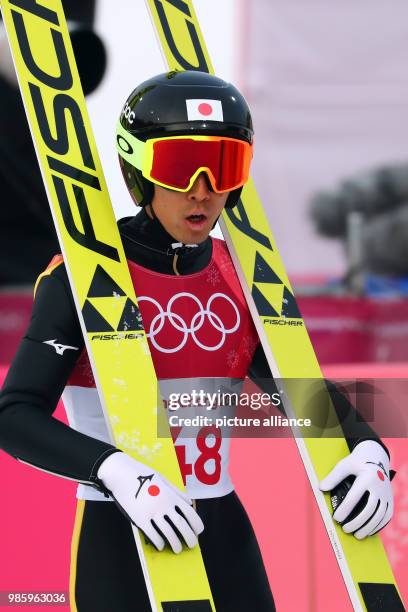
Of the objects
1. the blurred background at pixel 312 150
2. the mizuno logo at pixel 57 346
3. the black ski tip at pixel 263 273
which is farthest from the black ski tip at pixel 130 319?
the blurred background at pixel 312 150

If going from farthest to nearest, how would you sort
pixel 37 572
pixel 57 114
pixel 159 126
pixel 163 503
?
1. pixel 37 572
2. pixel 57 114
3. pixel 159 126
4. pixel 163 503

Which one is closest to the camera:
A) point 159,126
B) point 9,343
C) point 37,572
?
point 159,126

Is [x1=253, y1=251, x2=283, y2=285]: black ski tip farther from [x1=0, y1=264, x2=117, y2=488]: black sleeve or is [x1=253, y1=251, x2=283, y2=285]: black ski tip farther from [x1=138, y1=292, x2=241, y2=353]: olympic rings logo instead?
[x1=0, y1=264, x2=117, y2=488]: black sleeve

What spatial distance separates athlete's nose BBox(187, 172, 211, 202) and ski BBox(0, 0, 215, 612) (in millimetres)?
224

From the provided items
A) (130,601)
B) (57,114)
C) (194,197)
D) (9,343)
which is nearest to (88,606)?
(130,601)

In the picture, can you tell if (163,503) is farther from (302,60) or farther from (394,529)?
(302,60)

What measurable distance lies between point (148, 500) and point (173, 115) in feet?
2.64

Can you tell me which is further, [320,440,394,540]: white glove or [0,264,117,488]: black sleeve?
[320,440,394,540]: white glove

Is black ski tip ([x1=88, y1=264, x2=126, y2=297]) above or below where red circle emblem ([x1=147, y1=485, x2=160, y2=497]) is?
above

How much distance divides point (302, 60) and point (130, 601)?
524cm

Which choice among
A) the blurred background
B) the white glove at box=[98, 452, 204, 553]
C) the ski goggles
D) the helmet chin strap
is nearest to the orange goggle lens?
the ski goggles

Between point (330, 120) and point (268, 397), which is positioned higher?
point (268, 397)

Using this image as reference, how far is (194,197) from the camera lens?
2.33m

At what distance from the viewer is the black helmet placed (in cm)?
230
